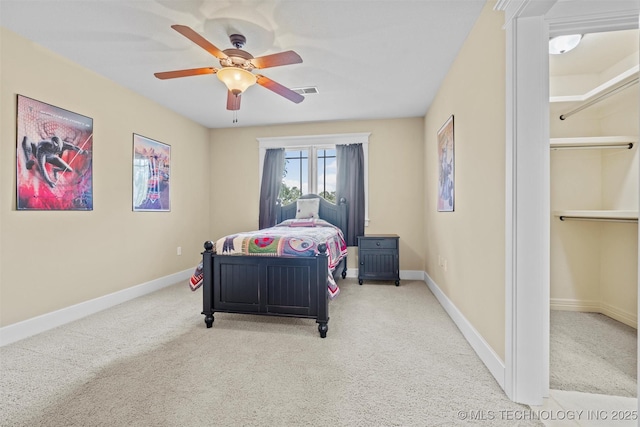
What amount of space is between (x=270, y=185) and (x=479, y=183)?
3.34 m

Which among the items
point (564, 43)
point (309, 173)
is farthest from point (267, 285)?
point (564, 43)

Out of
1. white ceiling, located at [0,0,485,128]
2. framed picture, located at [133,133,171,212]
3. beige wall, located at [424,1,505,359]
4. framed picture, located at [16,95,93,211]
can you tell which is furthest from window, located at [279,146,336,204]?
framed picture, located at [16,95,93,211]

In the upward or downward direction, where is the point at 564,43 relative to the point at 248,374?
upward

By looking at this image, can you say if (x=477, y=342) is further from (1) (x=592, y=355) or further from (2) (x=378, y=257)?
(2) (x=378, y=257)

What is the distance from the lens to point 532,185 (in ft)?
5.18

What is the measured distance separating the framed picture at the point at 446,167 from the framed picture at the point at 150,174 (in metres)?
3.53

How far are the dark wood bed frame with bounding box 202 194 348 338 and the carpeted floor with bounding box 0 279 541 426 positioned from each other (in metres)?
0.17

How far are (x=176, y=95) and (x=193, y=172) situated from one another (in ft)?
4.39

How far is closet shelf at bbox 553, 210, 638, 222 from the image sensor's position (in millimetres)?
2268

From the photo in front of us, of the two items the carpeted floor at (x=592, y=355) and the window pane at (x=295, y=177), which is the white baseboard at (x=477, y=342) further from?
the window pane at (x=295, y=177)

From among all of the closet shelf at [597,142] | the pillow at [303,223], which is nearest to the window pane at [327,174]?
the pillow at [303,223]

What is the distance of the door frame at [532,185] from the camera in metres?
1.58

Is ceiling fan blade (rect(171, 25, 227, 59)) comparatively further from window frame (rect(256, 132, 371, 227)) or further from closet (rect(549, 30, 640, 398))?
closet (rect(549, 30, 640, 398))

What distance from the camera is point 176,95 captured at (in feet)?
12.0
